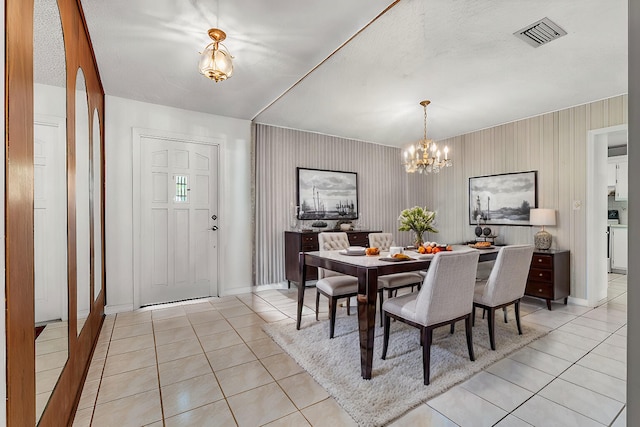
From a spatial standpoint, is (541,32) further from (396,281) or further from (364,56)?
(396,281)

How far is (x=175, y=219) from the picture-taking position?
4.09m

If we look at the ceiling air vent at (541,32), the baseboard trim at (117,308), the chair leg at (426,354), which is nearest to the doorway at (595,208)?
the ceiling air vent at (541,32)

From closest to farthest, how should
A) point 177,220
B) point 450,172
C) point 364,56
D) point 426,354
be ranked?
point 426,354 < point 364,56 < point 177,220 < point 450,172

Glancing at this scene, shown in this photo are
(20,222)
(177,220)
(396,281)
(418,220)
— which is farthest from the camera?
(177,220)

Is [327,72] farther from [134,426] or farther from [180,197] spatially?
[134,426]

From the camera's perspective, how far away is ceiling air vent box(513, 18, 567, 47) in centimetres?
228

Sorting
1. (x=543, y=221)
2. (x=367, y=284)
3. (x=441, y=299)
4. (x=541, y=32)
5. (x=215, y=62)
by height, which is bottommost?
(x=441, y=299)

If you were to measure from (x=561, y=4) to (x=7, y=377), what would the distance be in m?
3.42

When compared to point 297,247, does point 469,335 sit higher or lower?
lower

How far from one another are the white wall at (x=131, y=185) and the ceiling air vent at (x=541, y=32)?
11.3 ft

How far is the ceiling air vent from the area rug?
255 centimetres

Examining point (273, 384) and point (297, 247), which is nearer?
point (273, 384)

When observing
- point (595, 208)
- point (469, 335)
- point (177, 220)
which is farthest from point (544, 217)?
point (177, 220)

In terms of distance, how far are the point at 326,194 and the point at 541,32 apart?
348 centimetres
